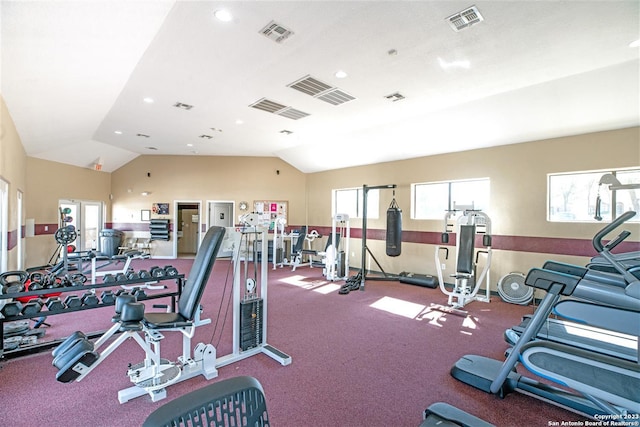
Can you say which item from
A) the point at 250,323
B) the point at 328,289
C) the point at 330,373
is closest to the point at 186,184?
the point at 328,289

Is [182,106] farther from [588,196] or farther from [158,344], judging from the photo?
[588,196]

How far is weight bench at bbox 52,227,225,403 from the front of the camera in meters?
1.97

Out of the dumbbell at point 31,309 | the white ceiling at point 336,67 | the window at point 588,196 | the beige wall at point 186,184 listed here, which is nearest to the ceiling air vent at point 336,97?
the white ceiling at point 336,67

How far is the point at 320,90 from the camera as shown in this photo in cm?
430

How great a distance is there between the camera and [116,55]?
3.40m

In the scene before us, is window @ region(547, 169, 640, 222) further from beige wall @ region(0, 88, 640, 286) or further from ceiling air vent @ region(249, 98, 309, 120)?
ceiling air vent @ region(249, 98, 309, 120)

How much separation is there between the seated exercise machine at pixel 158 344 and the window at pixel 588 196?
16.3ft

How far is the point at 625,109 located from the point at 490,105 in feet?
5.27

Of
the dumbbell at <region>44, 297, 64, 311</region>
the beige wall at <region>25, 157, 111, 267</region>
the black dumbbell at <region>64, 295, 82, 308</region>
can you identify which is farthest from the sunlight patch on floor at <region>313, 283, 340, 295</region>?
the beige wall at <region>25, 157, 111, 267</region>

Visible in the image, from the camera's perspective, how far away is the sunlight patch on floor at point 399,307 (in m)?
4.50

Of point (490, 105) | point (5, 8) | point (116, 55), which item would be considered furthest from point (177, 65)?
point (490, 105)

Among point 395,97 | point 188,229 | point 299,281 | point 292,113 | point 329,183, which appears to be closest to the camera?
point 395,97

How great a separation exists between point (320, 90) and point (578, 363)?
13.2 ft

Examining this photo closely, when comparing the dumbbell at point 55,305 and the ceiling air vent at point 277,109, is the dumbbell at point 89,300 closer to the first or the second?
the dumbbell at point 55,305
